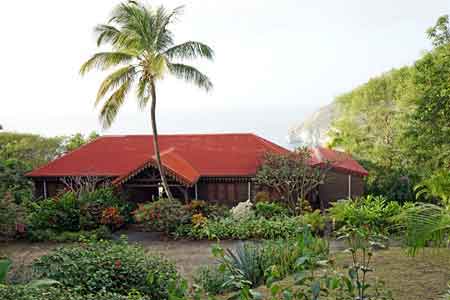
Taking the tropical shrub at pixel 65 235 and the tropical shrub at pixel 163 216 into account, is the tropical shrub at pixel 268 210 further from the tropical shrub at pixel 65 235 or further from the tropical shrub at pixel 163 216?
the tropical shrub at pixel 65 235

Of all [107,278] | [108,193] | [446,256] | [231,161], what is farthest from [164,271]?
[231,161]

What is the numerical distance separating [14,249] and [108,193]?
146 inches

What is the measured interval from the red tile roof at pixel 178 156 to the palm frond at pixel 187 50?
3951mm

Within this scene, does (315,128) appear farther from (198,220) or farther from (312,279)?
(312,279)

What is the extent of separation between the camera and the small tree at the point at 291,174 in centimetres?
1606

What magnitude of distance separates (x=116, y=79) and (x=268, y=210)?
21.9 feet

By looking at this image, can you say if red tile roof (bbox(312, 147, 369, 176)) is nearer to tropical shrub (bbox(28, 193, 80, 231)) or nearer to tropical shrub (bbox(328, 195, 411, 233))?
tropical shrub (bbox(328, 195, 411, 233))

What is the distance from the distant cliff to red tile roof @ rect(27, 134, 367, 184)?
943 centimetres

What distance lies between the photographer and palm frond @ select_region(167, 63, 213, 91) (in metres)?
14.4

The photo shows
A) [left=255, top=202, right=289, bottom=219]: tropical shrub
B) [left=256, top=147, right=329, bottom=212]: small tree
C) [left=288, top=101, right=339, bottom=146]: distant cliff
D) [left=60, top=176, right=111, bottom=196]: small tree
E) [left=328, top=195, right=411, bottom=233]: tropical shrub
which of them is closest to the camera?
[left=328, top=195, right=411, bottom=233]: tropical shrub

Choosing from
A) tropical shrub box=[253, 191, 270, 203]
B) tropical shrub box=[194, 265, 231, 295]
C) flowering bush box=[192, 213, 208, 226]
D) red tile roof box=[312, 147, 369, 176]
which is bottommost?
tropical shrub box=[194, 265, 231, 295]

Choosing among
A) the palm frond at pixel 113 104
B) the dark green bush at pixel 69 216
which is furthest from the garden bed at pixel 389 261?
the palm frond at pixel 113 104

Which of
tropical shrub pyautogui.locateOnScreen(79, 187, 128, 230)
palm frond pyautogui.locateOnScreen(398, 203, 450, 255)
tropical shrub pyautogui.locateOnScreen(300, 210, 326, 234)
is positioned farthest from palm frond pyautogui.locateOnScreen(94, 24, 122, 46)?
palm frond pyautogui.locateOnScreen(398, 203, 450, 255)

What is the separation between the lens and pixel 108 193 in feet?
53.0
